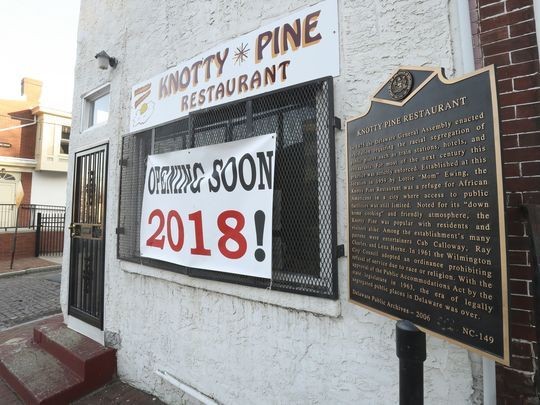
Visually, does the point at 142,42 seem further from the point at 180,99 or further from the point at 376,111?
the point at 376,111

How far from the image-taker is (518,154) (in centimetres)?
176

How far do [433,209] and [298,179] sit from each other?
3.99 feet

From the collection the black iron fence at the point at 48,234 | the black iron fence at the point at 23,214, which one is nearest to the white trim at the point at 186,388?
the black iron fence at the point at 48,234

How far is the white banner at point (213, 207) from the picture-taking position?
8.76 feet

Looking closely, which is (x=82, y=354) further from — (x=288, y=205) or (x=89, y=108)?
(x=89, y=108)

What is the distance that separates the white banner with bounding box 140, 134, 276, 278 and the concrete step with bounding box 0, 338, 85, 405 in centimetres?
168

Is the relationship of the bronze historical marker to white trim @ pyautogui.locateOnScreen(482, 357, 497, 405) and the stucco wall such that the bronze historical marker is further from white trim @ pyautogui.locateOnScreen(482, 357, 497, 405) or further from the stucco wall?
white trim @ pyautogui.locateOnScreen(482, 357, 497, 405)

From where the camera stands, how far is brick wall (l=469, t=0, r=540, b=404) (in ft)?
5.54

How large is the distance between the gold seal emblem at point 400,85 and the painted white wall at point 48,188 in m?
21.5

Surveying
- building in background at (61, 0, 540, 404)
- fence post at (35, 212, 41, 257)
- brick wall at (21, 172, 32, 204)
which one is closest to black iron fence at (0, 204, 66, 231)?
fence post at (35, 212, 41, 257)

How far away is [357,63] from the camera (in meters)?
2.36

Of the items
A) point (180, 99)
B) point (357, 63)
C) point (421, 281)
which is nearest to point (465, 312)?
point (421, 281)

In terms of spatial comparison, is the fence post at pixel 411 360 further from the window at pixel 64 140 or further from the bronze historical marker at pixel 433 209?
the window at pixel 64 140

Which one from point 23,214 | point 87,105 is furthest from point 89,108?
point 23,214
